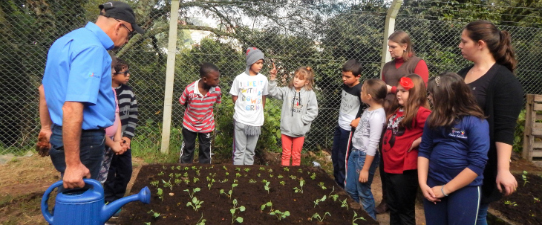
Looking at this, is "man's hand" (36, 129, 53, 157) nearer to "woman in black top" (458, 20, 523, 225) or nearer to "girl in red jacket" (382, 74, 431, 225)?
"girl in red jacket" (382, 74, 431, 225)

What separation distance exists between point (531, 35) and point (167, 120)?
6.02m

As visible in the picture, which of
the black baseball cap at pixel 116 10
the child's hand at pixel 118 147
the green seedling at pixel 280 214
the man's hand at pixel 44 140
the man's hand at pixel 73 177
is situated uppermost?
the black baseball cap at pixel 116 10

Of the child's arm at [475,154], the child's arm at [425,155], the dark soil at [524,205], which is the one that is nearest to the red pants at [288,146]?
the dark soil at [524,205]

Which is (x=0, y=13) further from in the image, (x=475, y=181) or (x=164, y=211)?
(x=475, y=181)

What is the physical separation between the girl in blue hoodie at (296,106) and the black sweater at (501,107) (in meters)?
2.49

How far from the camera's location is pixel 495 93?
7.16ft

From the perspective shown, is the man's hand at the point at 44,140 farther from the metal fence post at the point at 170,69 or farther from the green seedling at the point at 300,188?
the metal fence post at the point at 170,69

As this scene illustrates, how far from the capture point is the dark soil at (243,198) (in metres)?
2.63

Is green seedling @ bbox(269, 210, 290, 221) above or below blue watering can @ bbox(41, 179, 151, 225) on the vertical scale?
below

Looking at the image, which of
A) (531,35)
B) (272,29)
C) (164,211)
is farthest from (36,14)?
(531,35)

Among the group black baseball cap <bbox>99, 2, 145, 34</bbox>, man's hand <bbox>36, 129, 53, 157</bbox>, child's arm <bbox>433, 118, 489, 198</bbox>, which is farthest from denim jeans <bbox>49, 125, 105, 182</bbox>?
child's arm <bbox>433, 118, 489, 198</bbox>

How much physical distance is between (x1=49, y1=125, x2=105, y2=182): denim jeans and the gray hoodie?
2.61 metres

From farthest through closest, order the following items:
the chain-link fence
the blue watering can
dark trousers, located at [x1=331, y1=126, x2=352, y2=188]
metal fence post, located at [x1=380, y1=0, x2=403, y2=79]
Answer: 1. metal fence post, located at [x1=380, y1=0, x2=403, y2=79]
2. the chain-link fence
3. dark trousers, located at [x1=331, y1=126, x2=352, y2=188]
4. the blue watering can

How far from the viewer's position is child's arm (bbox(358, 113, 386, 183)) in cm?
324
